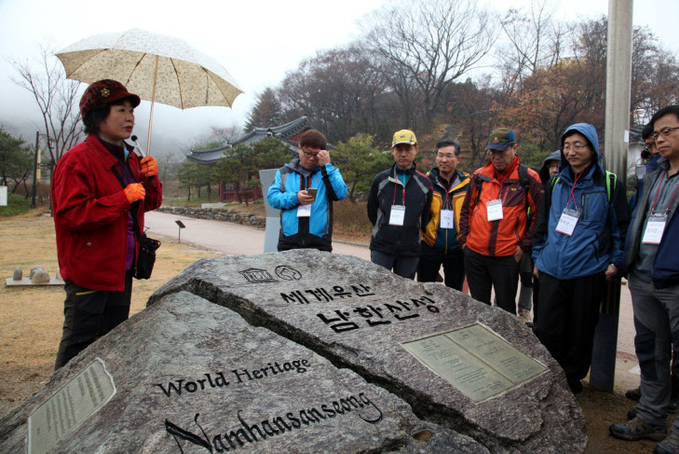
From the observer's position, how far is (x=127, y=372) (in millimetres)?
1769

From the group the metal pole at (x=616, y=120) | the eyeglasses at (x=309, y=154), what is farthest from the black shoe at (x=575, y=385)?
the eyeglasses at (x=309, y=154)

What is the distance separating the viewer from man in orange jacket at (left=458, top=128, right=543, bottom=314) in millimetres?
3176

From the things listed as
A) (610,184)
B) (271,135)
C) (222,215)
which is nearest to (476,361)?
(610,184)

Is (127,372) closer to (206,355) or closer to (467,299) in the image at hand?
(206,355)

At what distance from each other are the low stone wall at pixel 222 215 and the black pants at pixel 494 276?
14846mm

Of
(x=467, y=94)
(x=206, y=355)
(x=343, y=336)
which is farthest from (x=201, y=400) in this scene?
(x=467, y=94)

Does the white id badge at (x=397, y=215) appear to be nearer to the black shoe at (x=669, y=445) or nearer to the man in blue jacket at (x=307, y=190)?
the man in blue jacket at (x=307, y=190)

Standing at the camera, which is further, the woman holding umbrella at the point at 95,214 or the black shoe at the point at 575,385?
the black shoe at the point at 575,385

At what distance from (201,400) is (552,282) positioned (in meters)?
2.16

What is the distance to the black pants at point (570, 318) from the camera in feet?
8.91

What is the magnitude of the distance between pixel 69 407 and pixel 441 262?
9.67 ft

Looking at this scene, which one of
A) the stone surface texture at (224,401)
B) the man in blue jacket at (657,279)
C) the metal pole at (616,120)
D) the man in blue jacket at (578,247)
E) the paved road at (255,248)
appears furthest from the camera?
the paved road at (255,248)

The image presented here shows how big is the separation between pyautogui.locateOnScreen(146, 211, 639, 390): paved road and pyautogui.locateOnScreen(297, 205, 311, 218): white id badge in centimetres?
259

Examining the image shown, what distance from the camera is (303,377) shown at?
6.23 ft
